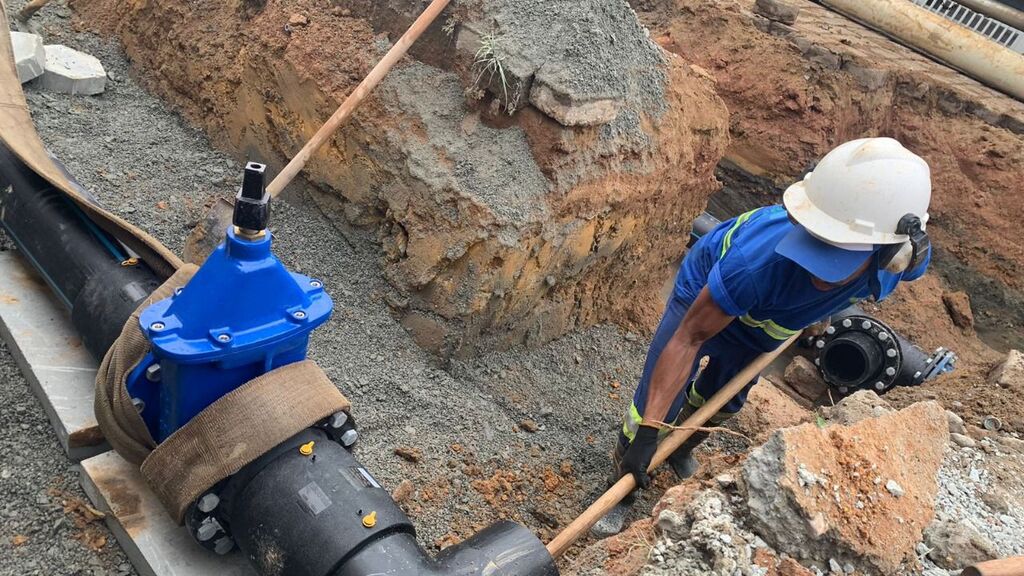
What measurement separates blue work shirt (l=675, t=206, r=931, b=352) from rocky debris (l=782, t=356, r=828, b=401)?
2598mm

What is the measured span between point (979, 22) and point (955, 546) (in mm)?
9009

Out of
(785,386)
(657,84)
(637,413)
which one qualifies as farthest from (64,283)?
(785,386)

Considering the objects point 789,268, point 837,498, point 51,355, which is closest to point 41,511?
point 51,355

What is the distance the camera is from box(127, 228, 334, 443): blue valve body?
5.90 ft

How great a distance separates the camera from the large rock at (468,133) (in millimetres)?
3410

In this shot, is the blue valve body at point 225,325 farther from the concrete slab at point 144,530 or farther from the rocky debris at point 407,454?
the rocky debris at point 407,454

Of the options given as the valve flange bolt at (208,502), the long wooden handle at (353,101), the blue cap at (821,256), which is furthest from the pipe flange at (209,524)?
the blue cap at (821,256)

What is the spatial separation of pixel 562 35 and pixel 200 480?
103 inches

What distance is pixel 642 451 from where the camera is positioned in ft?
9.78

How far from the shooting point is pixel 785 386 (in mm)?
5816

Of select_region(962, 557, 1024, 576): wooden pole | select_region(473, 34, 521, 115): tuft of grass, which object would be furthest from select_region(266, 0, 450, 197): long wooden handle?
select_region(962, 557, 1024, 576): wooden pole

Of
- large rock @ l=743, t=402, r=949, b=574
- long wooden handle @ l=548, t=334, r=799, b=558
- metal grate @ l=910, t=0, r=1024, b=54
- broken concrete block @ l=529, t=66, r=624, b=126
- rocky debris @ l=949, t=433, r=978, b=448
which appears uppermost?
metal grate @ l=910, t=0, r=1024, b=54

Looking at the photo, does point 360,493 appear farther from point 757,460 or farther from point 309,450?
point 757,460

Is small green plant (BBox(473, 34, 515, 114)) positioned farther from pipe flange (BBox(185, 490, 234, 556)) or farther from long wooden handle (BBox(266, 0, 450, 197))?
pipe flange (BBox(185, 490, 234, 556))
